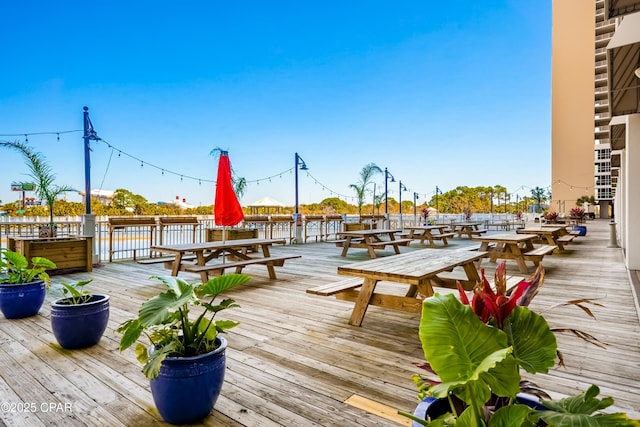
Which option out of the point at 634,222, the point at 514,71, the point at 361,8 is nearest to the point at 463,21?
the point at 361,8

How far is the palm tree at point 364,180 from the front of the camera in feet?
45.5

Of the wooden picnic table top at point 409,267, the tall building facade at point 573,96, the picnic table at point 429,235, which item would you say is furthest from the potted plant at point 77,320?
the tall building facade at point 573,96

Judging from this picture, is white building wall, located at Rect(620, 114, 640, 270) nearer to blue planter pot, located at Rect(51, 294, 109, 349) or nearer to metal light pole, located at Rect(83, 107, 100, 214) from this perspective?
blue planter pot, located at Rect(51, 294, 109, 349)

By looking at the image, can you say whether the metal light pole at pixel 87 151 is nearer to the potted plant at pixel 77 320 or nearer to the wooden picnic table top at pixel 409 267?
the potted plant at pixel 77 320

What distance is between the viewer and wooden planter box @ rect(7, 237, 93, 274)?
552cm

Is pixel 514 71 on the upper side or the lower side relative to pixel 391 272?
upper

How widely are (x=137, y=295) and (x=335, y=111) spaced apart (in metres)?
22.5

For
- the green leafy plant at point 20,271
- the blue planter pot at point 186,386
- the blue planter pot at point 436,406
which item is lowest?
the blue planter pot at point 186,386

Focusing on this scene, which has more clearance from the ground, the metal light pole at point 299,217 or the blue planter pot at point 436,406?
the metal light pole at point 299,217

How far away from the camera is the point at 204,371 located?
165 centimetres

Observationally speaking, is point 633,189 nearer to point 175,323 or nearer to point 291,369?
point 291,369

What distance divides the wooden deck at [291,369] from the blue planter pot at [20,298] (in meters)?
0.10

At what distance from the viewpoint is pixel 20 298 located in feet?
11.1

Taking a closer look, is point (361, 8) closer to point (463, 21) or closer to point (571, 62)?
point (463, 21)
